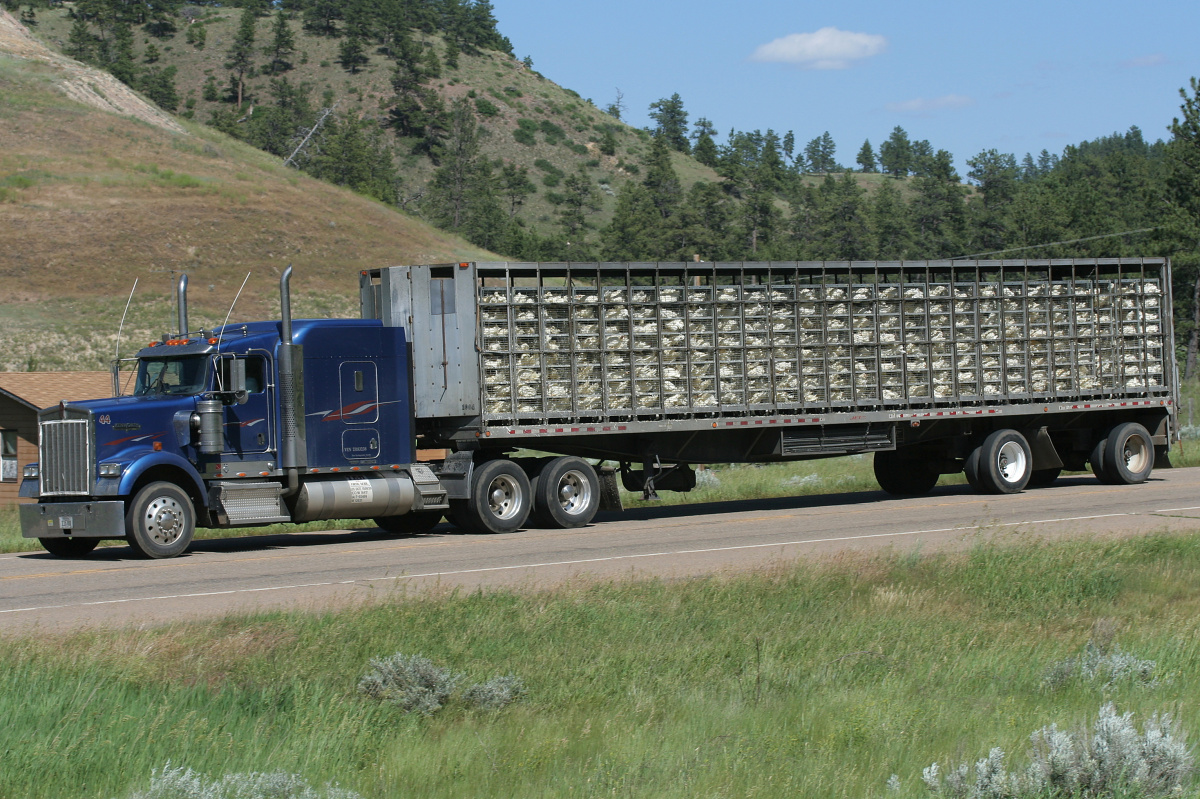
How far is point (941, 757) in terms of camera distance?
267 inches

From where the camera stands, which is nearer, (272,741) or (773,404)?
(272,741)

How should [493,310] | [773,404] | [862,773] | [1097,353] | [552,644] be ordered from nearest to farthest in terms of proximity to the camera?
1. [862,773]
2. [552,644]
3. [493,310]
4. [773,404]
5. [1097,353]

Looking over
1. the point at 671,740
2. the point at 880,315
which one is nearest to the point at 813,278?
the point at 880,315

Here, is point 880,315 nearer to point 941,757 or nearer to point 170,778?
point 941,757

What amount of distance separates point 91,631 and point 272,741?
3.75m

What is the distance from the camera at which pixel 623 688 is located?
8328 mm

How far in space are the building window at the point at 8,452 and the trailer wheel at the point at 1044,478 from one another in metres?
23.2

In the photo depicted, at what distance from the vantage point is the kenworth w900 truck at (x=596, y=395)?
17312 mm

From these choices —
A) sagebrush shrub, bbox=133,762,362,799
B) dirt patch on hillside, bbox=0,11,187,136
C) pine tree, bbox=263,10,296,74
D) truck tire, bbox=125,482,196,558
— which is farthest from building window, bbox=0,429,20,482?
pine tree, bbox=263,10,296,74

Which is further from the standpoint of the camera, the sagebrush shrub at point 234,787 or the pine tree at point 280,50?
the pine tree at point 280,50

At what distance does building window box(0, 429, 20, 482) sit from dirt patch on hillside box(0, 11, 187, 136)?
64544 millimetres

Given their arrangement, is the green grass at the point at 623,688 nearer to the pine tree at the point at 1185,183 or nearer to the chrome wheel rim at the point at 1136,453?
the chrome wheel rim at the point at 1136,453

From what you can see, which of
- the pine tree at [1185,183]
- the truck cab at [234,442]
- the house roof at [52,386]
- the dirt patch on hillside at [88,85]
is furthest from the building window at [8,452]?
the dirt patch on hillside at [88,85]

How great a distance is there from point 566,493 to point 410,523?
2642 millimetres
